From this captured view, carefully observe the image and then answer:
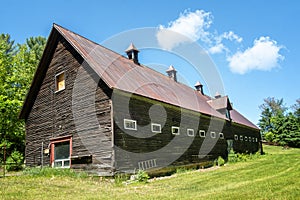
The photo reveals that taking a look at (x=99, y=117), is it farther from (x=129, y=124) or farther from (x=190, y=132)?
(x=190, y=132)

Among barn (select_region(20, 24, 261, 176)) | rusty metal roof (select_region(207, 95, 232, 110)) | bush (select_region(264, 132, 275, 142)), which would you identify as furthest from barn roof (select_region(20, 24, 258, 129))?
bush (select_region(264, 132, 275, 142))

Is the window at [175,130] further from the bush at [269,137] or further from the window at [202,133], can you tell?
the bush at [269,137]

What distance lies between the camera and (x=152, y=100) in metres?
15.9

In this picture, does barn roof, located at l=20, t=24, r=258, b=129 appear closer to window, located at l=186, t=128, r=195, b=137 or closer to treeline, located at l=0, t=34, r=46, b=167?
window, located at l=186, t=128, r=195, b=137

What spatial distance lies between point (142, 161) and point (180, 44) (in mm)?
9849

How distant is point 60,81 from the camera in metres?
17.0

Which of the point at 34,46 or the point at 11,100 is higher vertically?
the point at 34,46

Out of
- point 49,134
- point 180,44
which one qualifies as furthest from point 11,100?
point 180,44

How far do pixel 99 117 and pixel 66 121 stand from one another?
276cm

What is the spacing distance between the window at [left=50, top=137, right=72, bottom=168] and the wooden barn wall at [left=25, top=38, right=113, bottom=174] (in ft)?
1.21

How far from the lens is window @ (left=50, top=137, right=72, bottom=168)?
15.3 m

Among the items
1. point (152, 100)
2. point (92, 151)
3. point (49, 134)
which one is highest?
point (152, 100)

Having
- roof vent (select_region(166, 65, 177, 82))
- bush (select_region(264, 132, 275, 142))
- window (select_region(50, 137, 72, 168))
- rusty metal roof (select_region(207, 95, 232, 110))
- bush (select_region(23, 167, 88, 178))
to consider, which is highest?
roof vent (select_region(166, 65, 177, 82))

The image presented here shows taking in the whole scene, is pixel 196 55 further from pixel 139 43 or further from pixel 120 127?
pixel 120 127
